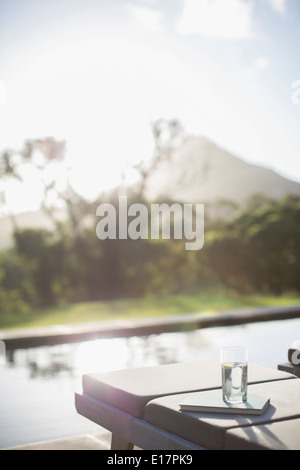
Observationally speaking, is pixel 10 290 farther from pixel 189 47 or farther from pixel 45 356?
pixel 45 356

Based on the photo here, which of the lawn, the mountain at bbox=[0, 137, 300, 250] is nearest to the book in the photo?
the lawn

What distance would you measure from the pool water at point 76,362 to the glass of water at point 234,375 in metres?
0.82

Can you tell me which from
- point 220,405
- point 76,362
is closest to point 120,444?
point 220,405

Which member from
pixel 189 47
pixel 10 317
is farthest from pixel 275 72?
pixel 10 317

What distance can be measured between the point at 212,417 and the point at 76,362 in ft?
10.5

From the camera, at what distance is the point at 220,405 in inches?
66.8

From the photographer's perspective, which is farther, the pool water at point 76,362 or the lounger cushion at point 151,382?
the pool water at point 76,362

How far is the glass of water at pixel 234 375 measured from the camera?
1733 mm

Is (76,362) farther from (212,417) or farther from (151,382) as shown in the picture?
(212,417)

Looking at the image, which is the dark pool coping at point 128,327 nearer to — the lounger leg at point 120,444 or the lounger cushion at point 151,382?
the lounger cushion at point 151,382

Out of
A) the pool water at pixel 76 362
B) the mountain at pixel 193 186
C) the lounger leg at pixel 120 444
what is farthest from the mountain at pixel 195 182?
the lounger leg at pixel 120 444

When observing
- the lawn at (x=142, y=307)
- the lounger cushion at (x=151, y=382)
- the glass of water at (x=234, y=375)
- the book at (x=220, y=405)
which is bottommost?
the lawn at (x=142, y=307)

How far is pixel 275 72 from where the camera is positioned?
10.6 metres

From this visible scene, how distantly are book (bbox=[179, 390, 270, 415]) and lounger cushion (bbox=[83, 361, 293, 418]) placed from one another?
202 mm
